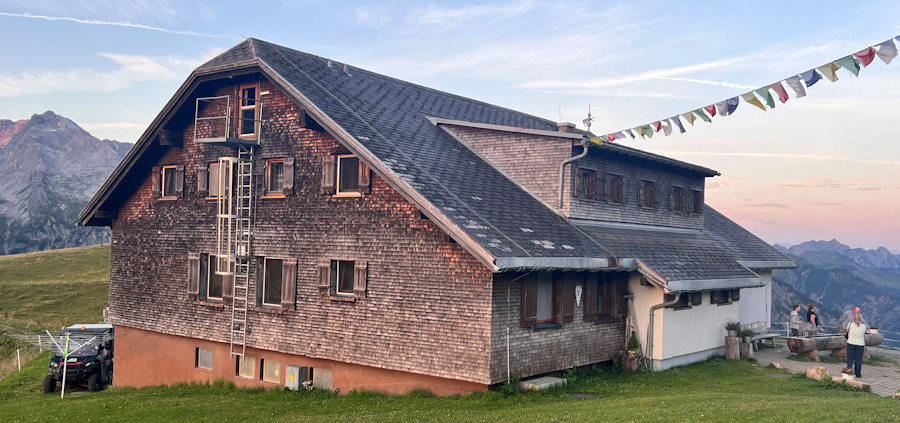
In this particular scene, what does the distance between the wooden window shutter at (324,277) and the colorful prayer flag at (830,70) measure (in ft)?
40.0

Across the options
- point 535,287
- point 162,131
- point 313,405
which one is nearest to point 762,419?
point 535,287

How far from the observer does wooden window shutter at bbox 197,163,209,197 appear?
2209 centimetres

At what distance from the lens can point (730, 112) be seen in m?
18.1

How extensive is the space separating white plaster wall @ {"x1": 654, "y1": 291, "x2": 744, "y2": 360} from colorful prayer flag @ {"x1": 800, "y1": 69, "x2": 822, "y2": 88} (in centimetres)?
663

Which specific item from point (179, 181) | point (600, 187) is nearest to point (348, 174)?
point (179, 181)

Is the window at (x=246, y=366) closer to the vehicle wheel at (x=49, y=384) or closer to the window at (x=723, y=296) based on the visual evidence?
the vehicle wheel at (x=49, y=384)

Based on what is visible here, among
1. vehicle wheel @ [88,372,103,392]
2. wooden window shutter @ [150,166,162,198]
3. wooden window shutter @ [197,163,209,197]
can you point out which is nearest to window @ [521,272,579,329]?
wooden window shutter @ [197,163,209,197]

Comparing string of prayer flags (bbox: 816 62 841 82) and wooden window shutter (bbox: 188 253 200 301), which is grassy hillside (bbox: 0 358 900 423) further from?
string of prayer flags (bbox: 816 62 841 82)

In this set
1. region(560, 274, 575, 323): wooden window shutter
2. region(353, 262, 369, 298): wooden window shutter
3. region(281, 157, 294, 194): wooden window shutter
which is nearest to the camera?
region(560, 274, 575, 323): wooden window shutter

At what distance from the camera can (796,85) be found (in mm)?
16516

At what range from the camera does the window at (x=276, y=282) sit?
19.7 m

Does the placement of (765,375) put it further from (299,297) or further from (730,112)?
(299,297)

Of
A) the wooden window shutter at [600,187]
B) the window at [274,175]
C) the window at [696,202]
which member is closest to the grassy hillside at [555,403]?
the wooden window shutter at [600,187]

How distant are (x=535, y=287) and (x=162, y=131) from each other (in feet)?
40.9
